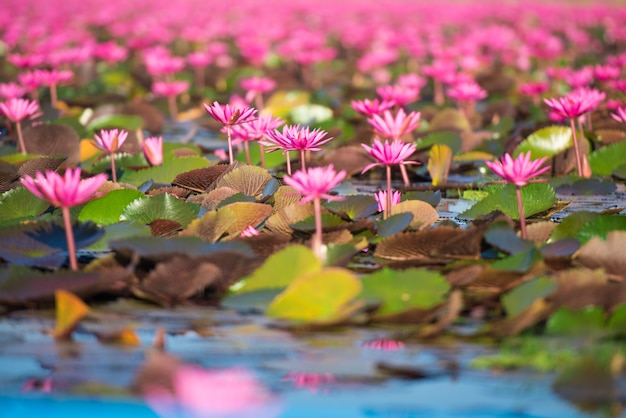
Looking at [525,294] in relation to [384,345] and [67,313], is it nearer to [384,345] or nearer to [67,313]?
[384,345]

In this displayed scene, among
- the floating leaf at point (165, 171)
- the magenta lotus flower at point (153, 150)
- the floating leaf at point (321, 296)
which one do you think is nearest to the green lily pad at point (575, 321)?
the floating leaf at point (321, 296)

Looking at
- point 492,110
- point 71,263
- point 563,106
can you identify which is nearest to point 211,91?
point 492,110

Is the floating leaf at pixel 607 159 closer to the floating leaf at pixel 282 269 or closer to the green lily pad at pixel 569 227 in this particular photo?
the green lily pad at pixel 569 227

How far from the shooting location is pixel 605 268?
10.4ft

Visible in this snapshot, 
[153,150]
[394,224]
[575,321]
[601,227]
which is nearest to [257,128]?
[153,150]

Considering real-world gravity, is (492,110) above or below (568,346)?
above

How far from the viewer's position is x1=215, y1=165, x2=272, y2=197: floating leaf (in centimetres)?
416

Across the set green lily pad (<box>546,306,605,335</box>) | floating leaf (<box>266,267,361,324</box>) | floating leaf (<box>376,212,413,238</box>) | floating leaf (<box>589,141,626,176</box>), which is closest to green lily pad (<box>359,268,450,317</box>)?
floating leaf (<box>266,267,361,324</box>)

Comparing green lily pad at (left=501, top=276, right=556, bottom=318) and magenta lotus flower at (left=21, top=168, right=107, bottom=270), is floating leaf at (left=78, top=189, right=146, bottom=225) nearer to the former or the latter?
magenta lotus flower at (left=21, top=168, right=107, bottom=270)

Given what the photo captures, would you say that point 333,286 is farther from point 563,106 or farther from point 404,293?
point 563,106

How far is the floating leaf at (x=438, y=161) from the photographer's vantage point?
527 cm

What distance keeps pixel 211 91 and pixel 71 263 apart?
697cm

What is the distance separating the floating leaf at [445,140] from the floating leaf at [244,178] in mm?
1842

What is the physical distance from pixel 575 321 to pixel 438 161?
8.62 feet
